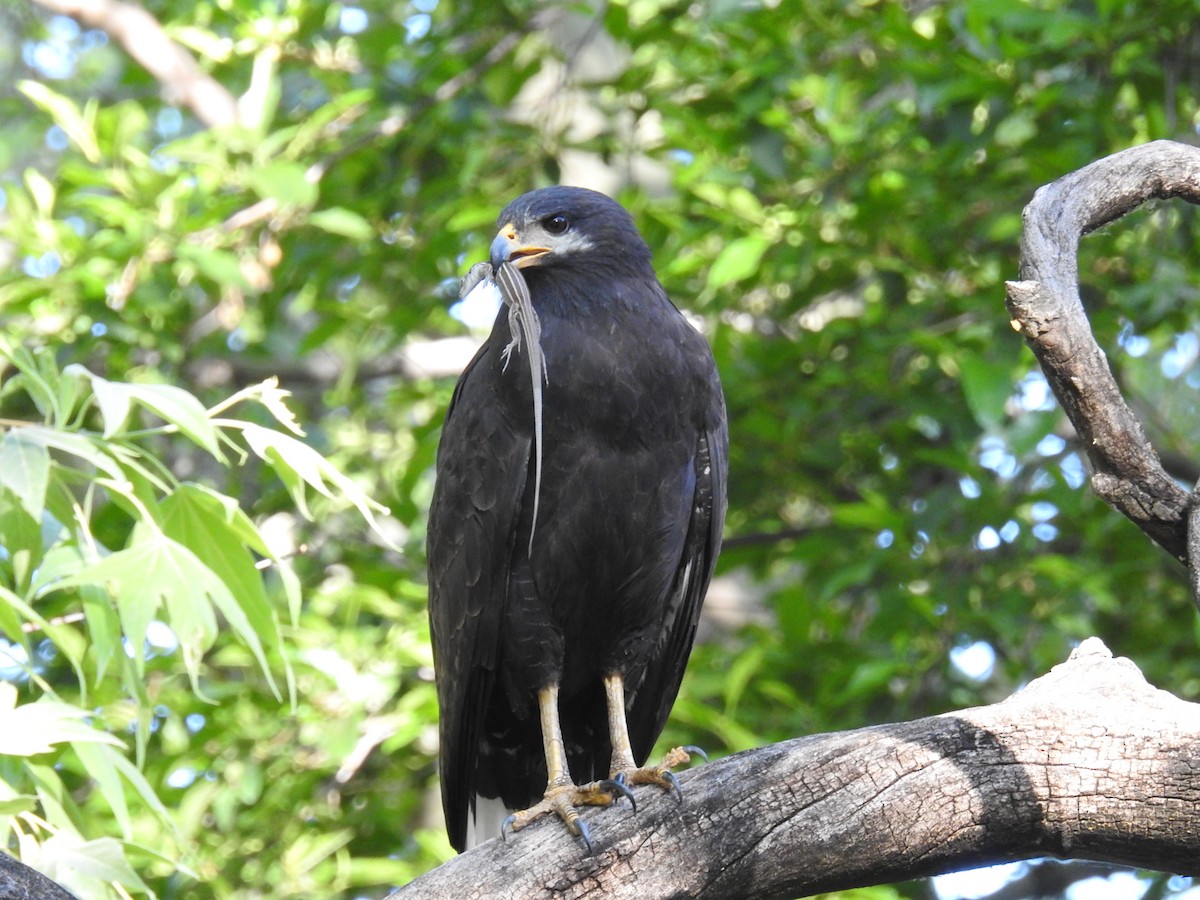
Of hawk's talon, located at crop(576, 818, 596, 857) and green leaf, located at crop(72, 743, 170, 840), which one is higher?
green leaf, located at crop(72, 743, 170, 840)

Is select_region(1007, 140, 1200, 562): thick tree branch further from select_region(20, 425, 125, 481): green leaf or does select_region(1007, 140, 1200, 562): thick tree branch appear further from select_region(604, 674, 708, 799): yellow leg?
select_region(20, 425, 125, 481): green leaf

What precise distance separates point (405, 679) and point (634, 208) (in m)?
2.06

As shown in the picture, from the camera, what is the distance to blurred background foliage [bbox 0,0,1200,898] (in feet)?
15.3

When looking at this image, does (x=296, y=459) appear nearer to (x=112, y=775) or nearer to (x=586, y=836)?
(x=112, y=775)

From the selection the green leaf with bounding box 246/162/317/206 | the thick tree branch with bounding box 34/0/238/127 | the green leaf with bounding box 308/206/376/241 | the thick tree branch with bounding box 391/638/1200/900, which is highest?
the thick tree branch with bounding box 34/0/238/127

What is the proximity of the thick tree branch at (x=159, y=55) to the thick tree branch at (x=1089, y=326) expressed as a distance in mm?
5694

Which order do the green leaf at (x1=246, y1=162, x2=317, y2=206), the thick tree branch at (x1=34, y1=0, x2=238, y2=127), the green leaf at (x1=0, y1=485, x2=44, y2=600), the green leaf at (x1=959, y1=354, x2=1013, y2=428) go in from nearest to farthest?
the green leaf at (x1=0, y1=485, x2=44, y2=600) → the green leaf at (x1=959, y1=354, x2=1013, y2=428) → the green leaf at (x1=246, y1=162, x2=317, y2=206) → the thick tree branch at (x1=34, y1=0, x2=238, y2=127)

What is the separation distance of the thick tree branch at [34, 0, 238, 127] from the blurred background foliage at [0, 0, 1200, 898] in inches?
58.7

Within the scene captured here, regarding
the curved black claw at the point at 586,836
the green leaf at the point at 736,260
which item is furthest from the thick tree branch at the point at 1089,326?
the green leaf at the point at 736,260

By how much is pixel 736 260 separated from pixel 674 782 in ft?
7.34

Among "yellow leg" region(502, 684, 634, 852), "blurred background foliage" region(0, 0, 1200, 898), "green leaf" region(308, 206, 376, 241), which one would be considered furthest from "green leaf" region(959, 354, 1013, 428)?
"green leaf" region(308, 206, 376, 241)

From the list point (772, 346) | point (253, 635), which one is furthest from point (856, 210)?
point (253, 635)

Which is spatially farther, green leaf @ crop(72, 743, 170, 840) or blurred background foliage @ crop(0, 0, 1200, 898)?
blurred background foliage @ crop(0, 0, 1200, 898)

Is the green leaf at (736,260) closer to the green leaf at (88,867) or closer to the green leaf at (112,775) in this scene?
the green leaf at (112,775)
